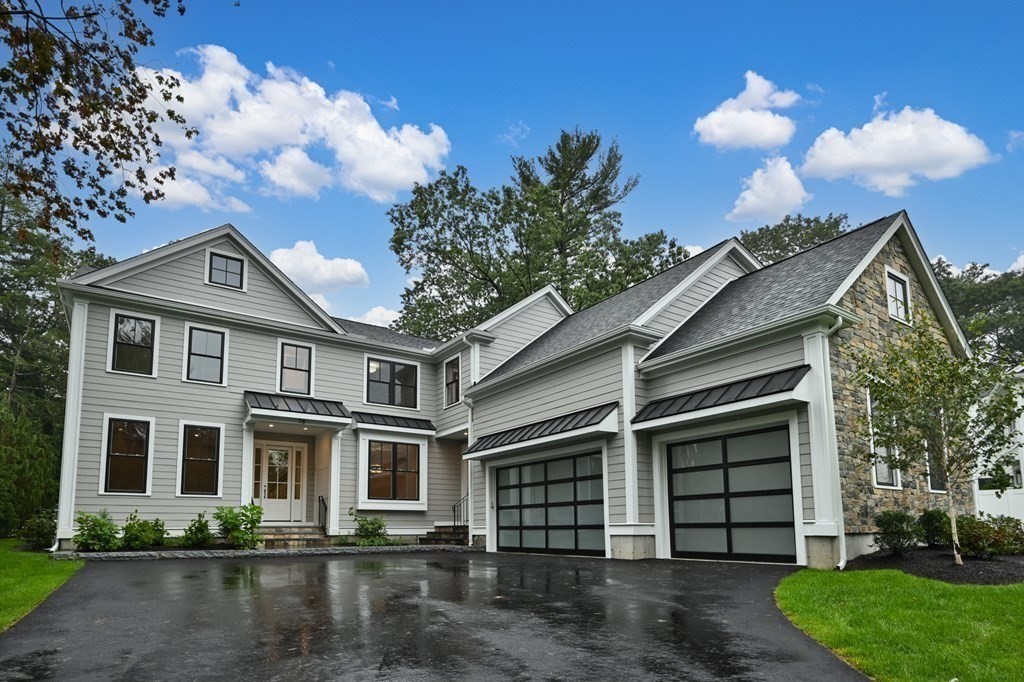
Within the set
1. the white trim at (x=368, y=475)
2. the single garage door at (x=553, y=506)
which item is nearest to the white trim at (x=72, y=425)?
the white trim at (x=368, y=475)

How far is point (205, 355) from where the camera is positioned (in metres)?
18.8

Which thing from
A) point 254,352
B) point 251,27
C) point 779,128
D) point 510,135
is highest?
point 510,135

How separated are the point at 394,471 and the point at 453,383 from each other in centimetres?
326

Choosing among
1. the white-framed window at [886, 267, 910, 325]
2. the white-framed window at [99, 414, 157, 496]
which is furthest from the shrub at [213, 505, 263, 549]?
the white-framed window at [886, 267, 910, 325]

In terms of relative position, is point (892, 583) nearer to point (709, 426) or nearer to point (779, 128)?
point (709, 426)

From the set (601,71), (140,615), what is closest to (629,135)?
(601,71)

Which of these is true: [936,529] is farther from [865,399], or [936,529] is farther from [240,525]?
[240,525]

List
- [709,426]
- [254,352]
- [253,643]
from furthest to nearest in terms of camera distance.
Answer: [254,352], [709,426], [253,643]

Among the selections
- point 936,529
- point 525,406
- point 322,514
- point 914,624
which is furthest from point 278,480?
point 914,624

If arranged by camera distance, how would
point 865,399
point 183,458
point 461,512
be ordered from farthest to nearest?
point 461,512, point 183,458, point 865,399

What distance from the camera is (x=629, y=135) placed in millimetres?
39719

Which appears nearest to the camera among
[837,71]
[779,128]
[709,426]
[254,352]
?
[709,426]

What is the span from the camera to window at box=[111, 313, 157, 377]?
17406mm

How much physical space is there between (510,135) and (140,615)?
103 ft
